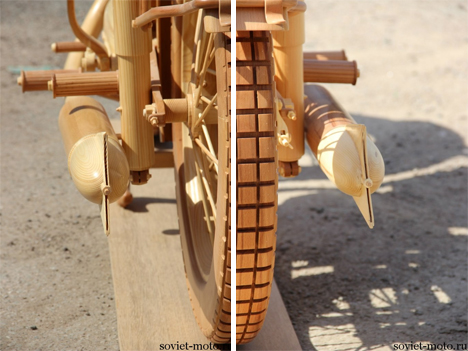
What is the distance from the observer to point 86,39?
221 cm

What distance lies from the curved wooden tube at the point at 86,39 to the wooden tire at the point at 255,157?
0.95 meters

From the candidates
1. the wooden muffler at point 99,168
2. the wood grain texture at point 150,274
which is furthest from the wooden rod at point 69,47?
the wooden muffler at point 99,168

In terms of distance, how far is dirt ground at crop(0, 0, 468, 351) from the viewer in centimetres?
205

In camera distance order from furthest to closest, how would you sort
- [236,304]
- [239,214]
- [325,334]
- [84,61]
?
[84,61]
[325,334]
[236,304]
[239,214]

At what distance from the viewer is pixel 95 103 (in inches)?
81.1

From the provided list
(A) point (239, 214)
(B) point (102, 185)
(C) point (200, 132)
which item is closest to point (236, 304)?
(A) point (239, 214)

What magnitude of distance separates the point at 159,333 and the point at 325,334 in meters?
0.52

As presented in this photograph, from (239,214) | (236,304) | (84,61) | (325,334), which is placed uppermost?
(84,61)

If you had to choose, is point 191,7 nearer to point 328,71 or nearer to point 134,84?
point 134,84

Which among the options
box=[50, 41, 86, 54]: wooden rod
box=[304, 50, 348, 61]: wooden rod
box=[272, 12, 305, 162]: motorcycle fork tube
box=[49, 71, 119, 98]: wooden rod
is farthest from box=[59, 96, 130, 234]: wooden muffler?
box=[304, 50, 348, 61]: wooden rod

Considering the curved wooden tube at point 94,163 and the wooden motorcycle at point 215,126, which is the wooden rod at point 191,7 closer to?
the wooden motorcycle at point 215,126

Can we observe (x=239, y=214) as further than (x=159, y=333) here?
No

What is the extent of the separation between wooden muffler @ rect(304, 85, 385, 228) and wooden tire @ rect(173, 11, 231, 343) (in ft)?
0.93

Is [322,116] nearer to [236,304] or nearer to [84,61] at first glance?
[236,304]
